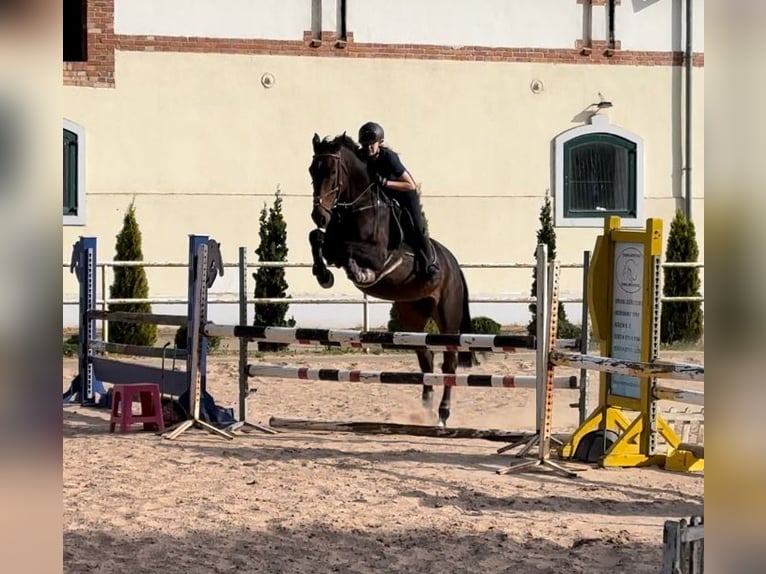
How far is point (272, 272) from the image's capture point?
48.1ft

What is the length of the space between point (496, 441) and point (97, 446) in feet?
8.62

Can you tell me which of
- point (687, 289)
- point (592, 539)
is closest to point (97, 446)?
point (592, 539)

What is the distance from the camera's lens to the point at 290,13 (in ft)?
50.0

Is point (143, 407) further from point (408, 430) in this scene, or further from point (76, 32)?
point (76, 32)

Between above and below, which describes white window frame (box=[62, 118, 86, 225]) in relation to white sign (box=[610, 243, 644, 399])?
above

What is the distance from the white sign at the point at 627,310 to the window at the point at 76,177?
8.87 m

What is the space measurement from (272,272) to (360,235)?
6.29 meters

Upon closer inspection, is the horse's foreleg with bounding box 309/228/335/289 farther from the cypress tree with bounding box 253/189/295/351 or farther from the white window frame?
the white window frame

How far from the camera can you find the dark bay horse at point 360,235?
27.0 ft

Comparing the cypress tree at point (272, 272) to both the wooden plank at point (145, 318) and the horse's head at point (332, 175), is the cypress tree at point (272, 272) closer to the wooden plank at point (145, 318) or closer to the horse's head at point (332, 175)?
the wooden plank at point (145, 318)

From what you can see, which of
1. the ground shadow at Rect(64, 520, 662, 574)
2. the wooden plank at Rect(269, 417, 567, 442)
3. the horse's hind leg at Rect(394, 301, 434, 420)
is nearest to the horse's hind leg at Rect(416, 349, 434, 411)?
the horse's hind leg at Rect(394, 301, 434, 420)

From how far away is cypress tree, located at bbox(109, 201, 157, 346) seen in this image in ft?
46.0

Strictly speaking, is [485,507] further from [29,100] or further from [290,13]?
[290,13]

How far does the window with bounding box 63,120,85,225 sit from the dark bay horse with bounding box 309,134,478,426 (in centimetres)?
680
